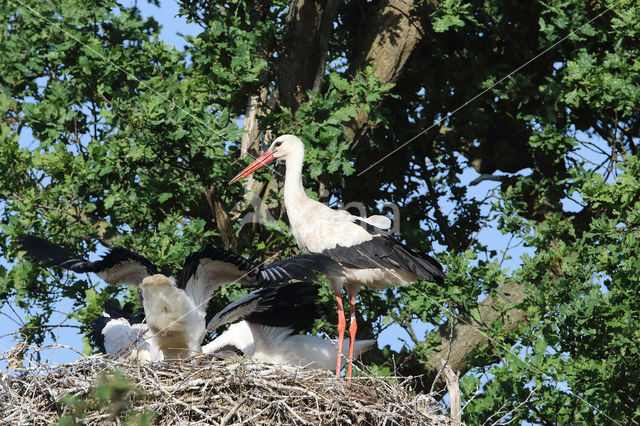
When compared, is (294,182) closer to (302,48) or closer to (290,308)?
(290,308)

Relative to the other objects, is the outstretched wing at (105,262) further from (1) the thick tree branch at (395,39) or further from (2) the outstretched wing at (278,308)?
(1) the thick tree branch at (395,39)

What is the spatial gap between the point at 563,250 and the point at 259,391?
365 centimetres

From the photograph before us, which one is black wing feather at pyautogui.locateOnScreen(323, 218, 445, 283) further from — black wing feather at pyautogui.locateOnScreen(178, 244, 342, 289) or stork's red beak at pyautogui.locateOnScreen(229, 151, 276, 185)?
stork's red beak at pyautogui.locateOnScreen(229, 151, 276, 185)

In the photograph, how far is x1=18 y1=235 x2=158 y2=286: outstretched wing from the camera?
22.5 ft

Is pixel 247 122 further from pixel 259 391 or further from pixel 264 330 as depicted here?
pixel 259 391

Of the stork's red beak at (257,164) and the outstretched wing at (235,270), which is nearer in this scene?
the outstretched wing at (235,270)

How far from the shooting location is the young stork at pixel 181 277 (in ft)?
21.6

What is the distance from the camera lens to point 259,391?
232 inches

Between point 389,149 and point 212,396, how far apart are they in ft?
15.6

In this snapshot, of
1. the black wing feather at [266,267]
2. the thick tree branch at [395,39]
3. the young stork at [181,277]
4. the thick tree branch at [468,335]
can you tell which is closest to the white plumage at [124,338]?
the young stork at [181,277]

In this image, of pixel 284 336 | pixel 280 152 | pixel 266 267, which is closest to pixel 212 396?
pixel 266 267

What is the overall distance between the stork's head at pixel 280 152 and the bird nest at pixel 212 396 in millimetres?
2362

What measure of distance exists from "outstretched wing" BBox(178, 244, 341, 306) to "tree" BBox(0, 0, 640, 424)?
1.16 m

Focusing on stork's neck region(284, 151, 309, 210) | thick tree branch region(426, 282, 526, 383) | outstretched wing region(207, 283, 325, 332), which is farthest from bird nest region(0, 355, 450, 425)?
thick tree branch region(426, 282, 526, 383)
